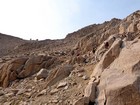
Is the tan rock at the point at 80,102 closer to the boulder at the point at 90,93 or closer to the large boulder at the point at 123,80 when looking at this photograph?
the boulder at the point at 90,93

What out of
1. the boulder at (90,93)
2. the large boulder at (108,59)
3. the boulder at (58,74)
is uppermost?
the large boulder at (108,59)

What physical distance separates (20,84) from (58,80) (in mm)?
2758

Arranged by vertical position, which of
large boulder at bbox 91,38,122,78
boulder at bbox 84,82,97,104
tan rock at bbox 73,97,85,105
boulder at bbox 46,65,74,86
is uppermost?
large boulder at bbox 91,38,122,78

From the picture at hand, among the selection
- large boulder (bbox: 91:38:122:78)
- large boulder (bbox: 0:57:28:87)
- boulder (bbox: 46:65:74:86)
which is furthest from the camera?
large boulder (bbox: 0:57:28:87)

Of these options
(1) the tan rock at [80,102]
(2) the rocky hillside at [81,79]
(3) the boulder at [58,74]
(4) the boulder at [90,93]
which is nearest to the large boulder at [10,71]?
(2) the rocky hillside at [81,79]

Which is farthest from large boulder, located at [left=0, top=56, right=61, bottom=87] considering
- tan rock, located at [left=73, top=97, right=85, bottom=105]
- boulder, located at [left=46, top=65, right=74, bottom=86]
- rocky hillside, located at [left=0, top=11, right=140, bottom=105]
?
tan rock, located at [left=73, top=97, right=85, bottom=105]

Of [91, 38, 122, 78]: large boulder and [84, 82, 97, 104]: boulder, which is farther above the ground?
[91, 38, 122, 78]: large boulder

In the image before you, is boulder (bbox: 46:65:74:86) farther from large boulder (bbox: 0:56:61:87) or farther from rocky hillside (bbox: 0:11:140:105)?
large boulder (bbox: 0:56:61:87)

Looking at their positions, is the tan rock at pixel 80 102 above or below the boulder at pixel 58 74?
below

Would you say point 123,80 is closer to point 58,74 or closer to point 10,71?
point 58,74

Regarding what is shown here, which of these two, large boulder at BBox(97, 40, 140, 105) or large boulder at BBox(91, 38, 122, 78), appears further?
large boulder at BBox(91, 38, 122, 78)

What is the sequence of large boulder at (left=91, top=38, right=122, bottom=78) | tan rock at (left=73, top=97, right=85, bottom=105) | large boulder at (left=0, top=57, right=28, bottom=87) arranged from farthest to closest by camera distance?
large boulder at (left=0, top=57, right=28, bottom=87)
large boulder at (left=91, top=38, right=122, bottom=78)
tan rock at (left=73, top=97, right=85, bottom=105)

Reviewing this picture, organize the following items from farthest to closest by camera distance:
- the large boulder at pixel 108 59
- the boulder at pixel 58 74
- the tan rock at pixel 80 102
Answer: the boulder at pixel 58 74, the large boulder at pixel 108 59, the tan rock at pixel 80 102

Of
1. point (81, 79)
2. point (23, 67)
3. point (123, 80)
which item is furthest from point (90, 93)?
point (23, 67)
